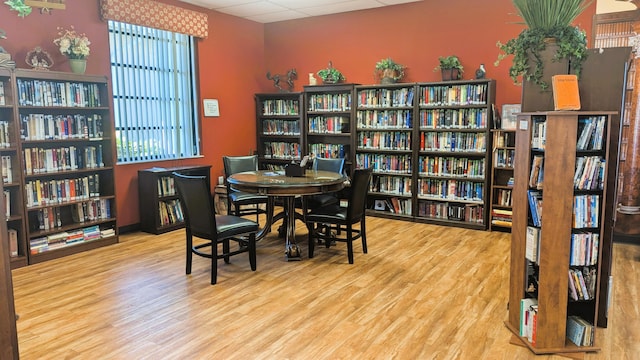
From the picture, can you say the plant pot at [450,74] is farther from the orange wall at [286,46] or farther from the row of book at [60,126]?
the row of book at [60,126]

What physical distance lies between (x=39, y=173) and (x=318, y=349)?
11.8 feet

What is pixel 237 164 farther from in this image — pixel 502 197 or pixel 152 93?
pixel 502 197

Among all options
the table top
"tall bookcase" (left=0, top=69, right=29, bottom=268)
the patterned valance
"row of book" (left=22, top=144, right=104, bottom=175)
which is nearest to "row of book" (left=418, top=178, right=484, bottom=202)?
the table top

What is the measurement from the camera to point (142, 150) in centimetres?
605

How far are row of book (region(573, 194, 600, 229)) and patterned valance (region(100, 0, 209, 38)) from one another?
17.3 feet

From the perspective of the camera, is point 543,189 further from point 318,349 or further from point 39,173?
point 39,173

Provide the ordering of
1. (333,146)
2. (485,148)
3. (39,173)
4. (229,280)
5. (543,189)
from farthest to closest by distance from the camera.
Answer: (333,146) → (485,148) → (39,173) → (229,280) → (543,189)

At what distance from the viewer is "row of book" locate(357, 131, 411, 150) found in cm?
648

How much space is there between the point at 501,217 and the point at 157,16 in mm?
5162

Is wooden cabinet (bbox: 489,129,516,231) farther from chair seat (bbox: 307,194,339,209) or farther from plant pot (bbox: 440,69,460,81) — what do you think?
chair seat (bbox: 307,194,339,209)

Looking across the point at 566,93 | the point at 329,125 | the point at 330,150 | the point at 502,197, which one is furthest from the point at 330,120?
the point at 566,93

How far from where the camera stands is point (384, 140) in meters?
6.66

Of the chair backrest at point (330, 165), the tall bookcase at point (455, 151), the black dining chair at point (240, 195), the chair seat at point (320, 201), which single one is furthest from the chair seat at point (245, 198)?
the tall bookcase at point (455, 151)

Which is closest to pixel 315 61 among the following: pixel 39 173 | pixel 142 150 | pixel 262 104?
pixel 262 104
